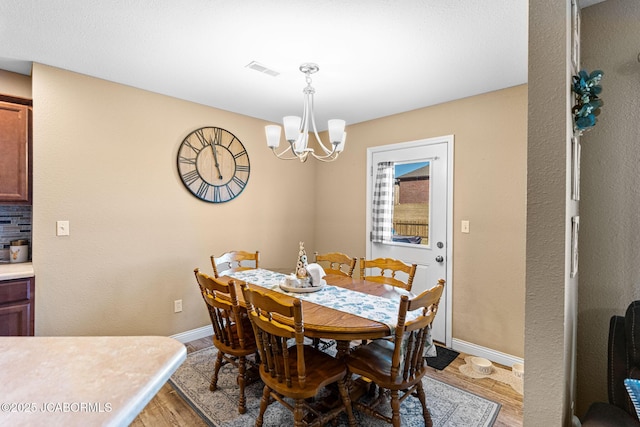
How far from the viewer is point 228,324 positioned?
6.79ft

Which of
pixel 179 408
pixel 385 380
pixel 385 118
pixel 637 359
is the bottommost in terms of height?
pixel 179 408

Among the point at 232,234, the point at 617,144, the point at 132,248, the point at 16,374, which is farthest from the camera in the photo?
the point at 232,234

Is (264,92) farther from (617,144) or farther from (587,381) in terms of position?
(587,381)

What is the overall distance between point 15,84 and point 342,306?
3182mm

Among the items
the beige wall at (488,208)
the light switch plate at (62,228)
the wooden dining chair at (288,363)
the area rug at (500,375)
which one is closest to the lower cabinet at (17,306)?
the light switch plate at (62,228)

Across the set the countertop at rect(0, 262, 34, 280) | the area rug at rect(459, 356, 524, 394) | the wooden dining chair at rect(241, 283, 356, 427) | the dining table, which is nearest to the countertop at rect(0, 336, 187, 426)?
the wooden dining chair at rect(241, 283, 356, 427)

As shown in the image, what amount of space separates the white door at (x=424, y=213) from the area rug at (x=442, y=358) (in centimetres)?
11

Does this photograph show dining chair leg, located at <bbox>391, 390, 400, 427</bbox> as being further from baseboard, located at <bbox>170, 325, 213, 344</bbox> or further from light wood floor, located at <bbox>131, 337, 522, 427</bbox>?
baseboard, located at <bbox>170, 325, 213, 344</bbox>

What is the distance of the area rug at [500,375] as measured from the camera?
237 centimetres

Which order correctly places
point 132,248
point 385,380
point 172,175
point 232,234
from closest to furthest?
point 385,380
point 132,248
point 172,175
point 232,234

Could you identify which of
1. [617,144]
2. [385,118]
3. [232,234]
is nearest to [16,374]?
[617,144]

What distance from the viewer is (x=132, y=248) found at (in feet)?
9.20

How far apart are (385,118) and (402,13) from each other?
6.09ft

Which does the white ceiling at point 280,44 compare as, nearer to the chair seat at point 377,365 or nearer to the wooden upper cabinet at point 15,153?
the wooden upper cabinet at point 15,153
